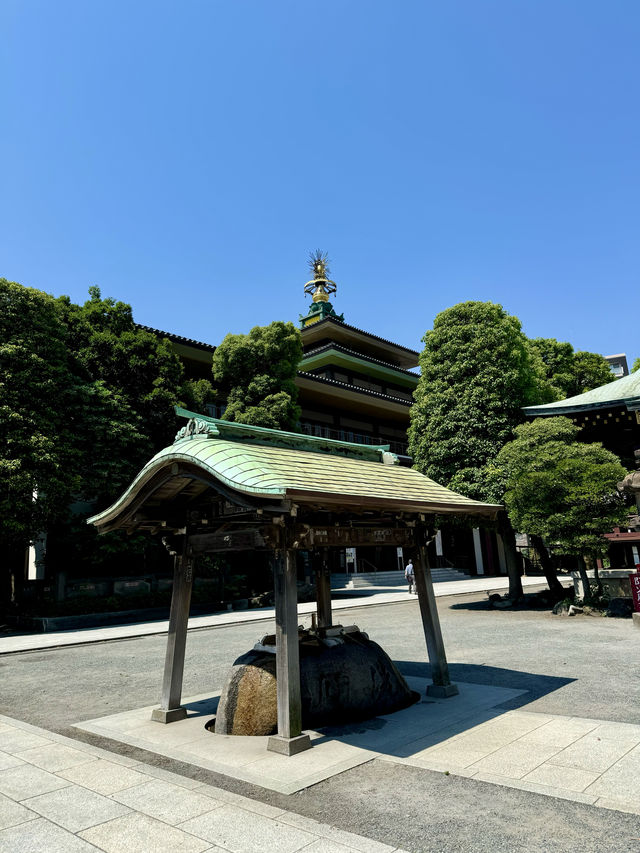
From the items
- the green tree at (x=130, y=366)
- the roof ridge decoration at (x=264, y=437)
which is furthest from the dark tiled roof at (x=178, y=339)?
the roof ridge decoration at (x=264, y=437)

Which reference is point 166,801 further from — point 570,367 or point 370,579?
point 570,367

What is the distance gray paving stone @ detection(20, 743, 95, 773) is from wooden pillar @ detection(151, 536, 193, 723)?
4.28 ft

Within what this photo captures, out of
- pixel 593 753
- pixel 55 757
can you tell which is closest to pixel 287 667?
pixel 55 757

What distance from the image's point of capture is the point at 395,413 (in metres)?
44.8

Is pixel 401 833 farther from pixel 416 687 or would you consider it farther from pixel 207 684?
pixel 207 684

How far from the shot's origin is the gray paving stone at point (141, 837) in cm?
416

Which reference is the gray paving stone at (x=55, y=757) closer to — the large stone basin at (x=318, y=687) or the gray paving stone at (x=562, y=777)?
the large stone basin at (x=318, y=687)

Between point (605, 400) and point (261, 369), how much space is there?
695 inches

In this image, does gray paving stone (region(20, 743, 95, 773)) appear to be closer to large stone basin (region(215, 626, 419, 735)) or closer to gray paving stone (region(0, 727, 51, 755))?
Result: gray paving stone (region(0, 727, 51, 755))

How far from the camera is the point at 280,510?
19.9 ft

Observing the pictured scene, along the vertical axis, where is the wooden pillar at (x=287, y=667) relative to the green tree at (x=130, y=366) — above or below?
below

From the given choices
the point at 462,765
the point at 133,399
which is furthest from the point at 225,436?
the point at 133,399

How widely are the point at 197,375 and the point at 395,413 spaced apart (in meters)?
16.9

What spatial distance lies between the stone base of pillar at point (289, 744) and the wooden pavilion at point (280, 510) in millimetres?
11
